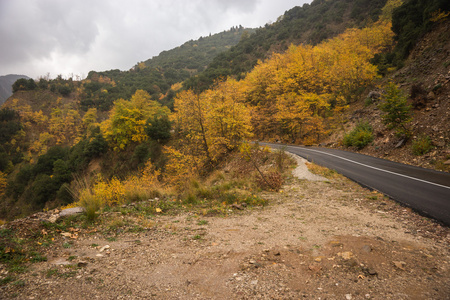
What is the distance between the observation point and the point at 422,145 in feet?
32.1

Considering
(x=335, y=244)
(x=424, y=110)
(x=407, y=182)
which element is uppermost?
(x=424, y=110)

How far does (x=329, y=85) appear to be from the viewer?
77.5ft

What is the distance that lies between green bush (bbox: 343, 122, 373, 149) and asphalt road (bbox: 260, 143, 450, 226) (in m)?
3.71

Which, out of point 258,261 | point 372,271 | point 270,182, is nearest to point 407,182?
point 270,182

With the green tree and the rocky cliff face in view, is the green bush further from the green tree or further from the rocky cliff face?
the green tree

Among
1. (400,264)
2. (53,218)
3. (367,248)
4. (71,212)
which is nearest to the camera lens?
(400,264)

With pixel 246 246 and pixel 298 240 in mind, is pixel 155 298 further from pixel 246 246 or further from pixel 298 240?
pixel 298 240

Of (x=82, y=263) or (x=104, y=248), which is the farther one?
(x=104, y=248)

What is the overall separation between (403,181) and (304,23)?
7185cm

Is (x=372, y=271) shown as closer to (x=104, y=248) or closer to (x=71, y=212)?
(x=104, y=248)

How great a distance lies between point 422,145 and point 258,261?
468 inches

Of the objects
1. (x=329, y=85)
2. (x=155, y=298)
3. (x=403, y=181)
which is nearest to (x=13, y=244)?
(x=155, y=298)

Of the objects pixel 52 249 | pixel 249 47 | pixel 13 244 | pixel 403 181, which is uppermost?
pixel 249 47

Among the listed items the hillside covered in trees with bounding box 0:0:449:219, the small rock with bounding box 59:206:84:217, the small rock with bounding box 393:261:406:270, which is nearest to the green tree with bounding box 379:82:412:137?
the hillside covered in trees with bounding box 0:0:449:219
